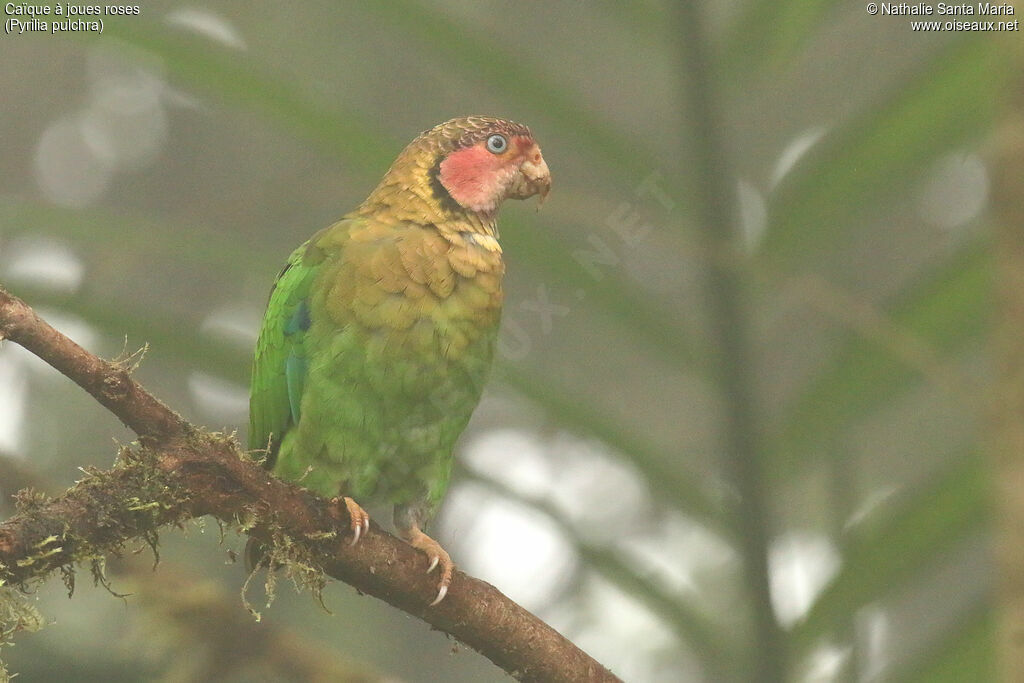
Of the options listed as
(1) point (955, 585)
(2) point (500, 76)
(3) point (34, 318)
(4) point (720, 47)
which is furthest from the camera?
(1) point (955, 585)

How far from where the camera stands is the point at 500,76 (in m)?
2.59

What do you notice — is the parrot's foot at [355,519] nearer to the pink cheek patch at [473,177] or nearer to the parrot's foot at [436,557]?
the parrot's foot at [436,557]

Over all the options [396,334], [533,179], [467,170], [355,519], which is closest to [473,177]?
[467,170]

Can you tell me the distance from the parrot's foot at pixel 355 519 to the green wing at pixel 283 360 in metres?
0.57

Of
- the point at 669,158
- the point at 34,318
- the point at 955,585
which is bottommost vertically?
the point at 34,318

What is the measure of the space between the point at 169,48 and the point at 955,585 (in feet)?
15.4

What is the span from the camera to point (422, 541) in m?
2.98

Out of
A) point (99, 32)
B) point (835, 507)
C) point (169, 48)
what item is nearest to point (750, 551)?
point (835, 507)

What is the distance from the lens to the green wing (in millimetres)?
3053

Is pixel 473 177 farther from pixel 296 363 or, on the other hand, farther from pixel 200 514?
pixel 200 514

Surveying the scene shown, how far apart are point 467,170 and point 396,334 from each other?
606 millimetres

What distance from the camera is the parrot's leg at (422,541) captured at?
260 centimetres

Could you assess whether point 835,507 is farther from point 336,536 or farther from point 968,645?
point 336,536

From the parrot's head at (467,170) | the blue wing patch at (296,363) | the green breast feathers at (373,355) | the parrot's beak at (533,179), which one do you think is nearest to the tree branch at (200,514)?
the green breast feathers at (373,355)
